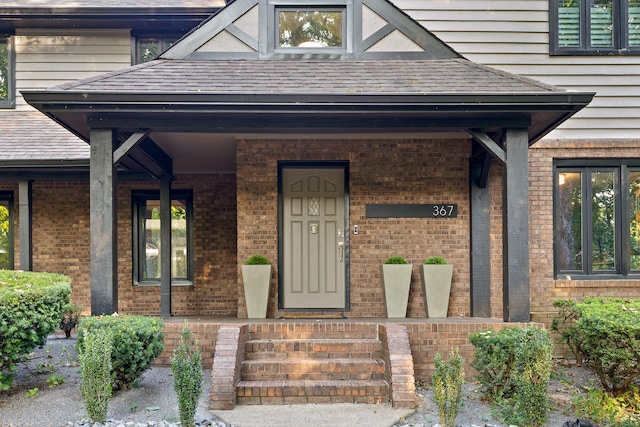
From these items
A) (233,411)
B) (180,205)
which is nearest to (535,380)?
(233,411)

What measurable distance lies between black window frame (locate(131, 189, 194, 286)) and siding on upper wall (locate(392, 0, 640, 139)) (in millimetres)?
4862

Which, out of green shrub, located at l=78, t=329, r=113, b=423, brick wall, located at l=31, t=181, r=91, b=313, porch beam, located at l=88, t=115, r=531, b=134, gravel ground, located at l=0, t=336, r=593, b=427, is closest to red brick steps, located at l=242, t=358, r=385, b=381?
gravel ground, located at l=0, t=336, r=593, b=427

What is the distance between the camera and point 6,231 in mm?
8891

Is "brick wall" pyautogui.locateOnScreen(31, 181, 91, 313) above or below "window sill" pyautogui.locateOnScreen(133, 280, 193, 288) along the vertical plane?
above

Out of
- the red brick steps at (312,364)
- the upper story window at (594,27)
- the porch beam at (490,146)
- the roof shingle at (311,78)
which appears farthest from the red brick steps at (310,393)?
the upper story window at (594,27)

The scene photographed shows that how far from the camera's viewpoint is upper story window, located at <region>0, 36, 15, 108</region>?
868cm

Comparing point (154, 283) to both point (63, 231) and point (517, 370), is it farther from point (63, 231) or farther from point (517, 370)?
A: point (517, 370)

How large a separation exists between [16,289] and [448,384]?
3.84m

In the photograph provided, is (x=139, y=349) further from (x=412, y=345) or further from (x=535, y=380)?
(x=535, y=380)

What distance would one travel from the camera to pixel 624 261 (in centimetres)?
723

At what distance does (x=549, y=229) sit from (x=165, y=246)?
18.5 ft

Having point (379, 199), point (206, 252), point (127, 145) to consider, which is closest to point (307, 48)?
point (379, 199)

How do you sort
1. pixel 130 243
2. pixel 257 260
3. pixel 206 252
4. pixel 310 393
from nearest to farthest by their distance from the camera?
pixel 310 393 → pixel 257 260 → pixel 130 243 → pixel 206 252

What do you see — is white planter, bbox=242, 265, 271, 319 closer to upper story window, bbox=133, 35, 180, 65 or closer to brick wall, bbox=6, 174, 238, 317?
brick wall, bbox=6, 174, 238, 317
